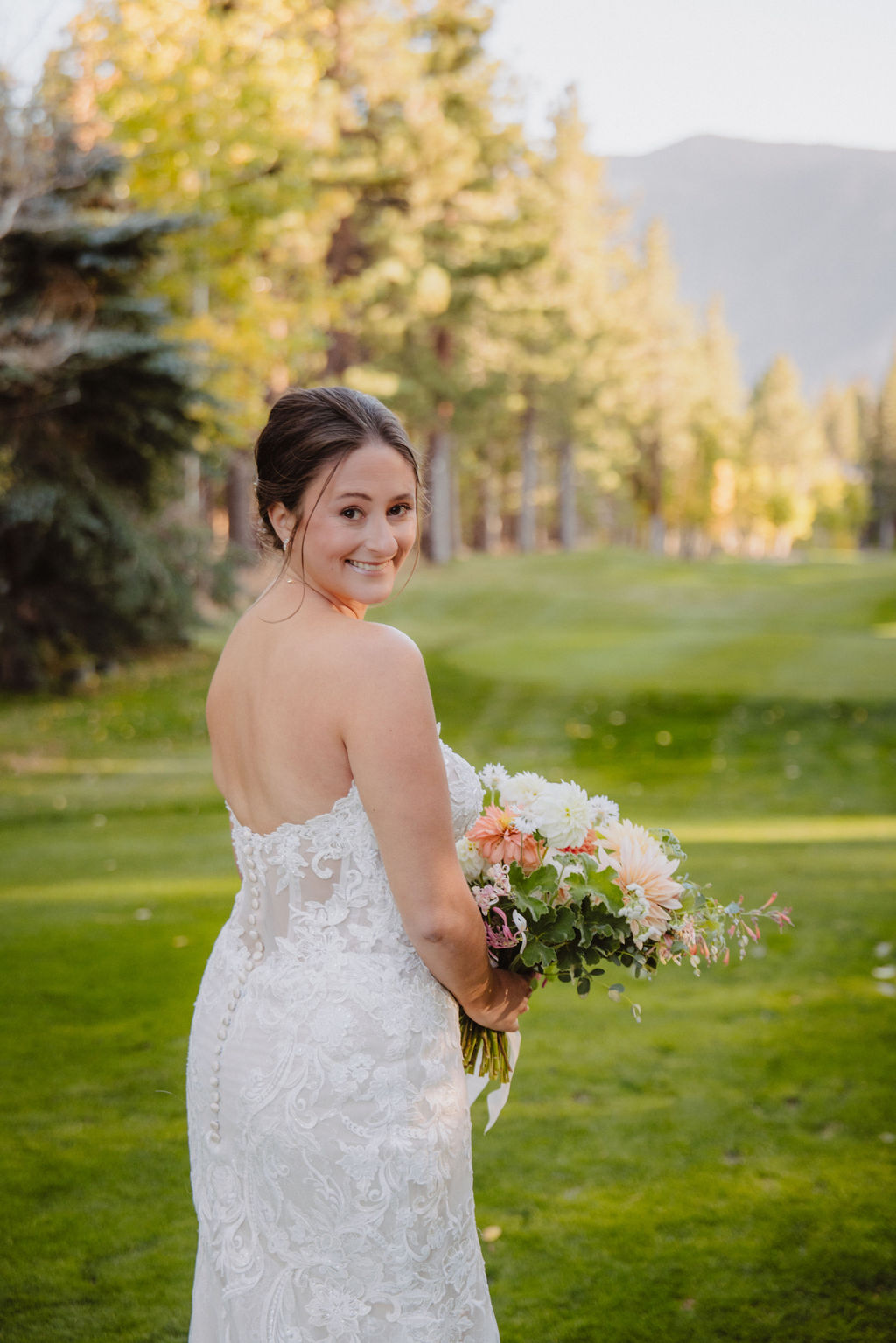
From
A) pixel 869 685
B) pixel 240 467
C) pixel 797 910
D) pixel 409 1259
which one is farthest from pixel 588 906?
pixel 240 467

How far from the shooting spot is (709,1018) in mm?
5598

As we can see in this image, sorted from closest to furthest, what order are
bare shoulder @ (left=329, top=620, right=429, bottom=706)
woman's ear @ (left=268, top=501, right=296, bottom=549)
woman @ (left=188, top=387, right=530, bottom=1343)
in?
bare shoulder @ (left=329, top=620, right=429, bottom=706)
woman @ (left=188, top=387, right=530, bottom=1343)
woman's ear @ (left=268, top=501, right=296, bottom=549)

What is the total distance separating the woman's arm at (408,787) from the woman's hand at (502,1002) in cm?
20

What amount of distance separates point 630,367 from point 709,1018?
145ft

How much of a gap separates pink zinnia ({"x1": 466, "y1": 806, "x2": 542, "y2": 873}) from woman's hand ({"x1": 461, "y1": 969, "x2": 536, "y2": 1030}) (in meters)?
0.22

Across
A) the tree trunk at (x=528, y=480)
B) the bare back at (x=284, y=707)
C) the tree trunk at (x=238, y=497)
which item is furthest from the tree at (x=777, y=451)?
the bare back at (x=284, y=707)

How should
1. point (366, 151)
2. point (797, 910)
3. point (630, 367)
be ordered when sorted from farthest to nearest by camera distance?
point (630, 367), point (366, 151), point (797, 910)

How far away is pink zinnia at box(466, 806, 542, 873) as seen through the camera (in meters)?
2.25

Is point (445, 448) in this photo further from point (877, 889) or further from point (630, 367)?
point (877, 889)

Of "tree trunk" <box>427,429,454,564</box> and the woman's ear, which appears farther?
"tree trunk" <box>427,429,454,564</box>

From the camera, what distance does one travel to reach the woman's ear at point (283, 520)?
207 centimetres

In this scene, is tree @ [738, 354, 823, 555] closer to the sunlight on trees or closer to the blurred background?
the sunlight on trees

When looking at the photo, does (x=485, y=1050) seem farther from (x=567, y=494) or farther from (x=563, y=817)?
(x=567, y=494)

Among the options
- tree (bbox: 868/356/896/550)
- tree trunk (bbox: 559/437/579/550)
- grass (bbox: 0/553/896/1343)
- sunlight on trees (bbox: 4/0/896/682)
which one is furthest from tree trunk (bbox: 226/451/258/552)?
tree (bbox: 868/356/896/550)
